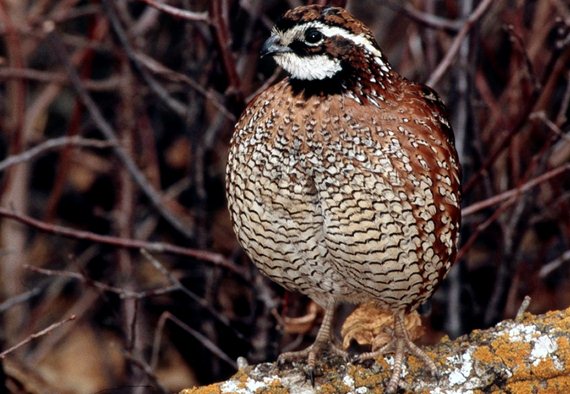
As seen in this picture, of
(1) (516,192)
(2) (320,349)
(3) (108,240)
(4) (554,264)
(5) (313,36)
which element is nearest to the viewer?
(5) (313,36)

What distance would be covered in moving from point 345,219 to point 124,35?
6.53 feet

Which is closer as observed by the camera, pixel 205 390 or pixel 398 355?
pixel 205 390

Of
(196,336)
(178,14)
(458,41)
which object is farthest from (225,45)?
(196,336)

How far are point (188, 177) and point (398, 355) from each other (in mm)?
2888

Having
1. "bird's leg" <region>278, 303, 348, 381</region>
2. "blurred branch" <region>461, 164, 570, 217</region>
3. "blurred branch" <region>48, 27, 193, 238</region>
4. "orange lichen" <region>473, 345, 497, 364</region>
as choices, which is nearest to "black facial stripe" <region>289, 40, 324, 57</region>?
"bird's leg" <region>278, 303, 348, 381</region>

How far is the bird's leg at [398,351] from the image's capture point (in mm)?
3691

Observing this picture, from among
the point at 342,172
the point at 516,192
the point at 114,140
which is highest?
the point at 342,172

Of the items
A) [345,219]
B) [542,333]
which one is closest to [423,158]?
[345,219]

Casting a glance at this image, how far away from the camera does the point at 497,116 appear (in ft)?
19.3

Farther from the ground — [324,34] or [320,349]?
[324,34]

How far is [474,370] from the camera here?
143 inches

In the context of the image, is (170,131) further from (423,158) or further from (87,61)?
(423,158)

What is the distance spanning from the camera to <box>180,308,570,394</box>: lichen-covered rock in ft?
11.7

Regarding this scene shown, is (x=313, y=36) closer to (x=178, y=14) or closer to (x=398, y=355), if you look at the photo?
(x=178, y=14)
